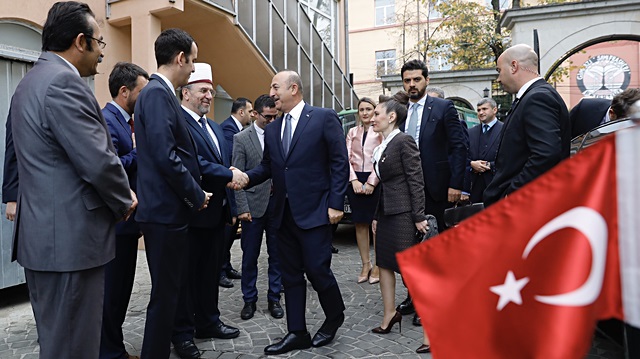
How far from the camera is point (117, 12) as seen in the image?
25.6 feet

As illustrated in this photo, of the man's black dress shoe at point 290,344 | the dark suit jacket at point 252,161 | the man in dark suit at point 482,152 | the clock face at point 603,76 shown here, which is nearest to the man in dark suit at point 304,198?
the man's black dress shoe at point 290,344

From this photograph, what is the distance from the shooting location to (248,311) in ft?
15.4

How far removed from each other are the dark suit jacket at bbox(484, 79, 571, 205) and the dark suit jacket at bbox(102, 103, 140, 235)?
2.60m

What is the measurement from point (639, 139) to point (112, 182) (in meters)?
2.27

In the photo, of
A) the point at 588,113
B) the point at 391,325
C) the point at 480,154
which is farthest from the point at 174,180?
the point at 480,154

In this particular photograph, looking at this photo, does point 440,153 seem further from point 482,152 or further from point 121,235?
point 121,235

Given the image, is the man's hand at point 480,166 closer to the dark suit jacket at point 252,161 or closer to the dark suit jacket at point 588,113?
the dark suit jacket at point 588,113

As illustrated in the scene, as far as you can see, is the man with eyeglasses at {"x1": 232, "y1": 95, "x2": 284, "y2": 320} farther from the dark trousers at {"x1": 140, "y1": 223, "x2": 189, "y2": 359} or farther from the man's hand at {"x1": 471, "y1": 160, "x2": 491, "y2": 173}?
the man's hand at {"x1": 471, "y1": 160, "x2": 491, "y2": 173}

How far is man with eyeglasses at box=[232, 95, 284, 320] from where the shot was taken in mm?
4762

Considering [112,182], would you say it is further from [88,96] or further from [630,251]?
[630,251]

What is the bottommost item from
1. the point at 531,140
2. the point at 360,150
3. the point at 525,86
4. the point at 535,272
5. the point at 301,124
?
the point at 535,272

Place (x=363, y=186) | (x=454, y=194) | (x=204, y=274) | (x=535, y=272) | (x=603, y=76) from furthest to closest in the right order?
(x=603, y=76), (x=363, y=186), (x=454, y=194), (x=204, y=274), (x=535, y=272)

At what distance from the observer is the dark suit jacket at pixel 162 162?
10.1 ft

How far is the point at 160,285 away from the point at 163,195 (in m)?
0.59
